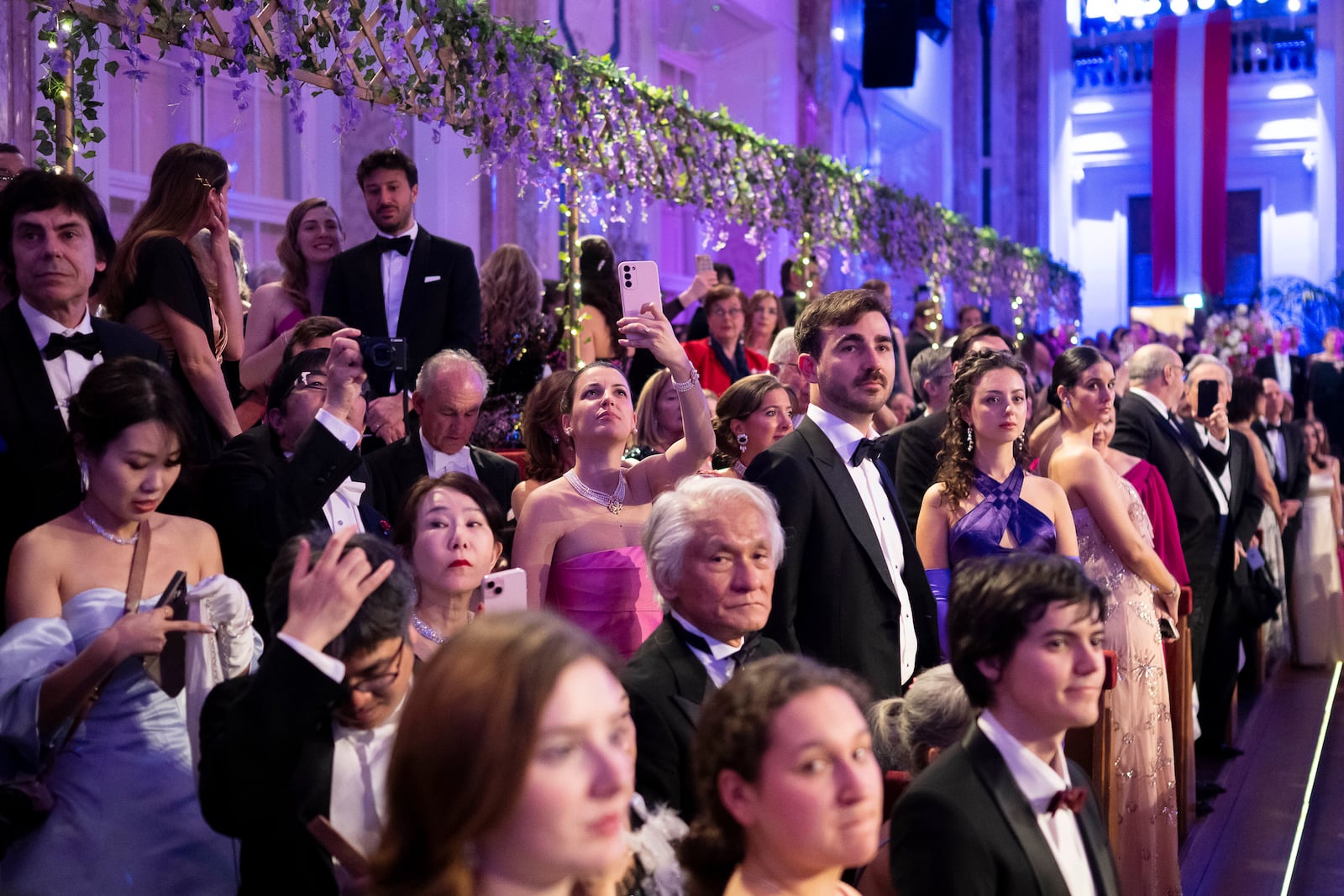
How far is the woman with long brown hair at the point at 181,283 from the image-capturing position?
11.3 ft

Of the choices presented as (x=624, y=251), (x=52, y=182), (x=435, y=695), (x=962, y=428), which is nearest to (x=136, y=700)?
(x=52, y=182)

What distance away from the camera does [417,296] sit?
4.81m

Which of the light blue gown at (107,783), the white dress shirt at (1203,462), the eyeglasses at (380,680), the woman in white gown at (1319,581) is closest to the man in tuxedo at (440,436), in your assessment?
the light blue gown at (107,783)

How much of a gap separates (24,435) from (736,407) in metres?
2.27

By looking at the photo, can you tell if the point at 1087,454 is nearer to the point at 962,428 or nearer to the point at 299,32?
the point at 962,428

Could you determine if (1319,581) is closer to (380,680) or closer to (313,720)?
(380,680)

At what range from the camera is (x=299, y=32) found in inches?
187

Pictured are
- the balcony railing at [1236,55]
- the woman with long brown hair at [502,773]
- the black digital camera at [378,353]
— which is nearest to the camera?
the woman with long brown hair at [502,773]

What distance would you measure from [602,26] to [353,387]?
846cm

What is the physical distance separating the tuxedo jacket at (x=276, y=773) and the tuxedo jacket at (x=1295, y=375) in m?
12.3

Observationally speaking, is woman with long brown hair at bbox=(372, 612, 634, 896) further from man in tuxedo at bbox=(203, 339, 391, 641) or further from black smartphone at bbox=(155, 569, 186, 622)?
man in tuxedo at bbox=(203, 339, 391, 641)

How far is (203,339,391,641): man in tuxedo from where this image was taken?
2779 mm

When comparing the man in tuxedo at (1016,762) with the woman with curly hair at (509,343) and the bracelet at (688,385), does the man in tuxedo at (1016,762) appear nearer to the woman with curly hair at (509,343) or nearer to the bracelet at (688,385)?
the bracelet at (688,385)

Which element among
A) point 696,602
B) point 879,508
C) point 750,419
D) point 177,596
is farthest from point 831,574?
point 177,596
